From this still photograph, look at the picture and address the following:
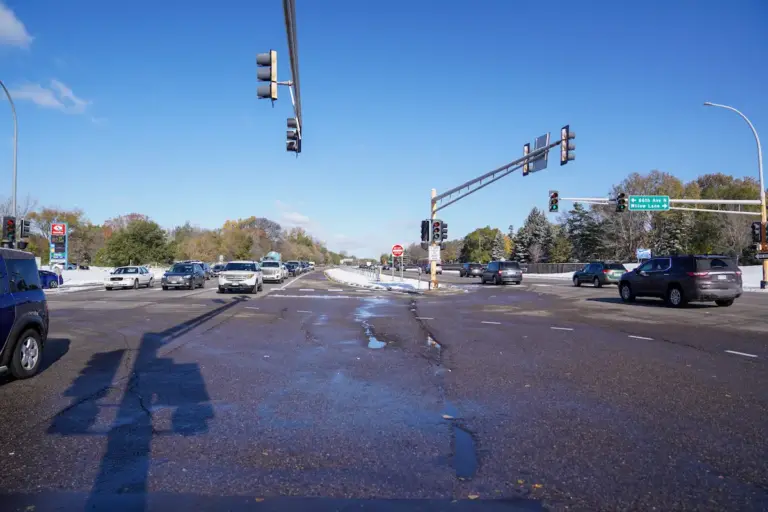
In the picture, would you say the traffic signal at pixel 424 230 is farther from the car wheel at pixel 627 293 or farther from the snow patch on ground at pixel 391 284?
the car wheel at pixel 627 293

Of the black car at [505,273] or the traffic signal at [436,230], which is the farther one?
the black car at [505,273]

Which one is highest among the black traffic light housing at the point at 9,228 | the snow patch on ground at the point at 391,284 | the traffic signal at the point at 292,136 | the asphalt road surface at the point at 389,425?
the traffic signal at the point at 292,136

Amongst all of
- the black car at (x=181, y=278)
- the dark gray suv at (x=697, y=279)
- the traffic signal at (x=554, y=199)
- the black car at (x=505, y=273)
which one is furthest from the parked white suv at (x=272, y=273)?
the dark gray suv at (x=697, y=279)

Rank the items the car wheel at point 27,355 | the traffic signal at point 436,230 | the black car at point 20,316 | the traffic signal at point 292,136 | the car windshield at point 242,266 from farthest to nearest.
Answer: the traffic signal at point 436,230 < the car windshield at point 242,266 < the traffic signal at point 292,136 < the car wheel at point 27,355 < the black car at point 20,316

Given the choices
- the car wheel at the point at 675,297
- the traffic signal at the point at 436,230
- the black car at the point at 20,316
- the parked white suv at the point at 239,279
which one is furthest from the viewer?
the traffic signal at the point at 436,230

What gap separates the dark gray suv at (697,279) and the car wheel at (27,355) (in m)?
18.6

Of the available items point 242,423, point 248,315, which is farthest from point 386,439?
point 248,315

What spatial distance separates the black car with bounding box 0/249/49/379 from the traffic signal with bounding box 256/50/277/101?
499 centimetres

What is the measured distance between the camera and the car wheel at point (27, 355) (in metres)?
7.05

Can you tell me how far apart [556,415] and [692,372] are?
350 centimetres

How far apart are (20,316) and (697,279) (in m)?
18.9

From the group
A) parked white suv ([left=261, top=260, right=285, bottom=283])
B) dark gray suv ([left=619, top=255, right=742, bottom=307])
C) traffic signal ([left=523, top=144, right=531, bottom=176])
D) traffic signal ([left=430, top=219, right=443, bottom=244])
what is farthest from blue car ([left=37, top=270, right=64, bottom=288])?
dark gray suv ([left=619, top=255, right=742, bottom=307])

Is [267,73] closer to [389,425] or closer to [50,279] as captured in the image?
[389,425]

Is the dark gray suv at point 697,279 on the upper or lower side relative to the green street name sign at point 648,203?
lower
